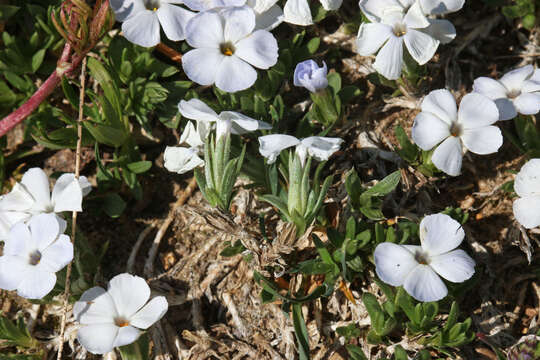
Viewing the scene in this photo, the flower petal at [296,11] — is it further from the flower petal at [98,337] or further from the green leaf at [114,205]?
the flower petal at [98,337]

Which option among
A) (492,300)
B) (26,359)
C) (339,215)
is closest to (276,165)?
(339,215)

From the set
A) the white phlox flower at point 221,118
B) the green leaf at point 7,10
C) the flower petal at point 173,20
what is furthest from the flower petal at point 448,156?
the green leaf at point 7,10

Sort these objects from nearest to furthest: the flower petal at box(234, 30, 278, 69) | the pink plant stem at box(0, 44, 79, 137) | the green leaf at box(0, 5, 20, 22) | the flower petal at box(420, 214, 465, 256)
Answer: the flower petal at box(420, 214, 465, 256), the flower petal at box(234, 30, 278, 69), the pink plant stem at box(0, 44, 79, 137), the green leaf at box(0, 5, 20, 22)

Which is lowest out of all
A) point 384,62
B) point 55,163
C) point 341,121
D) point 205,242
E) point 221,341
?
point 221,341

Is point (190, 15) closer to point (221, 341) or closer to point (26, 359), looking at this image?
point (221, 341)

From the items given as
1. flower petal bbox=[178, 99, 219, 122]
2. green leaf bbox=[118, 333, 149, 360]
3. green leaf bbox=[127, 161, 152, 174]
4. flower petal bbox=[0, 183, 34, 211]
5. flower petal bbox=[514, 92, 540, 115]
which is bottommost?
green leaf bbox=[118, 333, 149, 360]

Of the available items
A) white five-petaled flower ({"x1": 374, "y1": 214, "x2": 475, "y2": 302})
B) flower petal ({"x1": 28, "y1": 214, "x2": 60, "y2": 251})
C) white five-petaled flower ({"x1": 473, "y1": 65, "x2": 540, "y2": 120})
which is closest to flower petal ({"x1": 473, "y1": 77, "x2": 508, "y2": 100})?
white five-petaled flower ({"x1": 473, "y1": 65, "x2": 540, "y2": 120})

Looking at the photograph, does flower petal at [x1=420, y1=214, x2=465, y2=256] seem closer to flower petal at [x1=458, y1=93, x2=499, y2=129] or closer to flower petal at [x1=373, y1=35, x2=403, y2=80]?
flower petal at [x1=458, y1=93, x2=499, y2=129]
